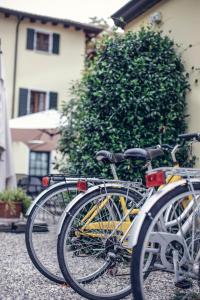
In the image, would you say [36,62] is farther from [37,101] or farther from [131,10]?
[131,10]

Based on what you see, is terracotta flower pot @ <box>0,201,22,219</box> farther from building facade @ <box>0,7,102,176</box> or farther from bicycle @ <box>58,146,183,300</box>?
building facade @ <box>0,7,102,176</box>

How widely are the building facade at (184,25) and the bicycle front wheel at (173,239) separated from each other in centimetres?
276

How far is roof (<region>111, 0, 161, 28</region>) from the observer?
6.77m

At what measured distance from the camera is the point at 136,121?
5406mm

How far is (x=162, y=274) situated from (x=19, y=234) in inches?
127

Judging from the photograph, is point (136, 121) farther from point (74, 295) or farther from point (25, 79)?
point (25, 79)

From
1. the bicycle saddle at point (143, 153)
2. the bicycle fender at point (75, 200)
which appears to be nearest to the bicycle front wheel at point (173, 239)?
the bicycle saddle at point (143, 153)

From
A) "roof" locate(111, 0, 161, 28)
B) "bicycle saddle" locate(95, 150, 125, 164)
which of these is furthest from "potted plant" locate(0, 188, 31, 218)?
"bicycle saddle" locate(95, 150, 125, 164)

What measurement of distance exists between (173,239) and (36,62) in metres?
15.9

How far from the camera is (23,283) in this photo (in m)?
3.61

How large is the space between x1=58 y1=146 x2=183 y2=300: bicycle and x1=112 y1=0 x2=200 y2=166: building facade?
2.25m

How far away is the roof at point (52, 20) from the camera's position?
16.9m

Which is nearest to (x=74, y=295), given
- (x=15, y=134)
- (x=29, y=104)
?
(x=15, y=134)

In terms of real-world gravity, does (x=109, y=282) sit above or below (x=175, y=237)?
below
